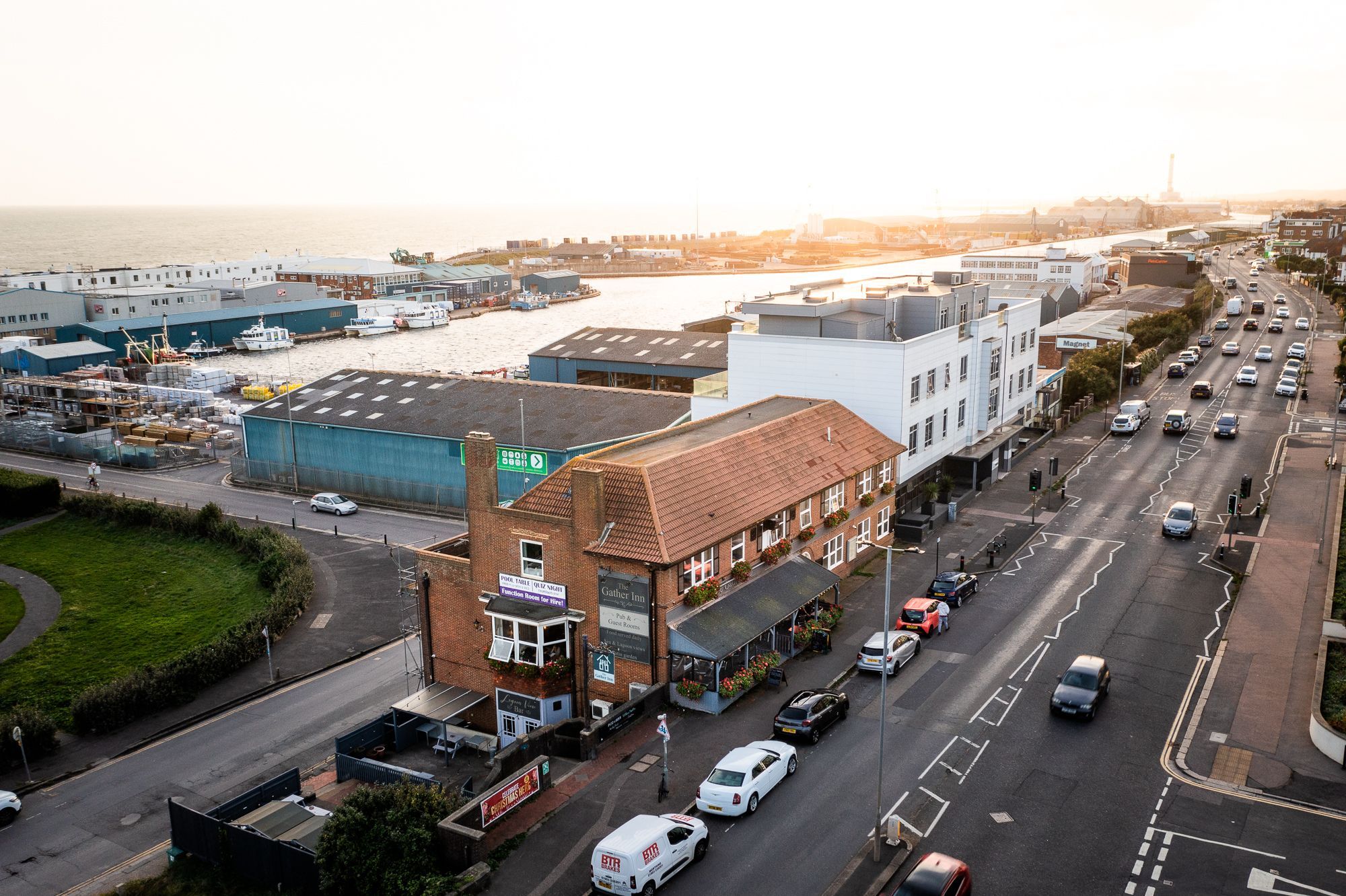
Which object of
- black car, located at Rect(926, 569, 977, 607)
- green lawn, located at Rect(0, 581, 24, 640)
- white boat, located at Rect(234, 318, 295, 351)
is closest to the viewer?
black car, located at Rect(926, 569, 977, 607)

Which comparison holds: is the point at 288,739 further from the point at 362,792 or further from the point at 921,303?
the point at 921,303

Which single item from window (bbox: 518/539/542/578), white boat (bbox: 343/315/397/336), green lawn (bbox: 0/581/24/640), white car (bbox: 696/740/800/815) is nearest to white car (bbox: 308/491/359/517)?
green lawn (bbox: 0/581/24/640)

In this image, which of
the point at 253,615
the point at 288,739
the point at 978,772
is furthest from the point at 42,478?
the point at 978,772

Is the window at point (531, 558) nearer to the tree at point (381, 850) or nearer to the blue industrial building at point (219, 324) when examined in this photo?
the tree at point (381, 850)

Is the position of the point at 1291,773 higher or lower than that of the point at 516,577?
lower

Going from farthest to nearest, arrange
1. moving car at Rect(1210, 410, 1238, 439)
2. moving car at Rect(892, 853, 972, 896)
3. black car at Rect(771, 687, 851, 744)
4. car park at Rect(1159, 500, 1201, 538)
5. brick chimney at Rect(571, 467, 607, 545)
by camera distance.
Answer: moving car at Rect(1210, 410, 1238, 439) → car park at Rect(1159, 500, 1201, 538) → brick chimney at Rect(571, 467, 607, 545) → black car at Rect(771, 687, 851, 744) → moving car at Rect(892, 853, 972, 896)

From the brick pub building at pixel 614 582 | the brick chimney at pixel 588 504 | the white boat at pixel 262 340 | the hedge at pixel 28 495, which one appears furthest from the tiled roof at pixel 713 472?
the white boat at pixel 262 340

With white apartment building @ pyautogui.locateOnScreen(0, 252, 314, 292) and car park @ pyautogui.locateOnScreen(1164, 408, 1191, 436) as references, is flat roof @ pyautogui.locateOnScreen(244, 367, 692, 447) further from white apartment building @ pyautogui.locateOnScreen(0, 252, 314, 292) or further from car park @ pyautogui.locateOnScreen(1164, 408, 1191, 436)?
white apartment building @ pyautogui.locateOnScreen(0, 252, 314, 292)
